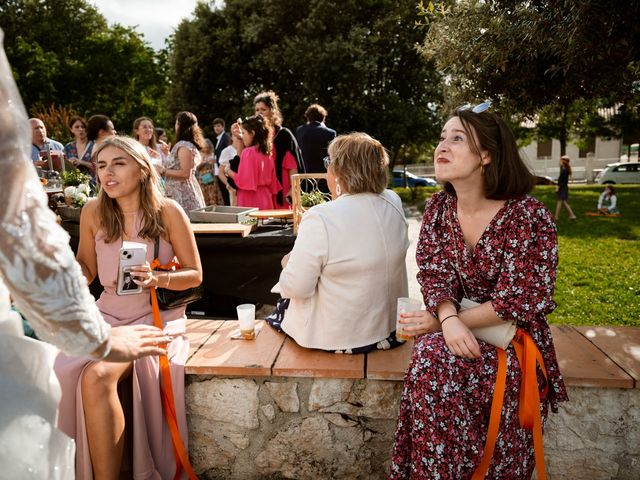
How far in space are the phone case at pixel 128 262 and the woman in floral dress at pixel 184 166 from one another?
11.4 ft

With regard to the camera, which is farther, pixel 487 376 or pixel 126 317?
pixel 126 317

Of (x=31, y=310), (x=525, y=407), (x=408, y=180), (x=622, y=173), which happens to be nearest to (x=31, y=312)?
(x=31, y=310)

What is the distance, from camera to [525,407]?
6.47ft

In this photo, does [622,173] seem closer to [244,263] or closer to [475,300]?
[244,263]

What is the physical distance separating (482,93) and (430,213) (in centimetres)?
160

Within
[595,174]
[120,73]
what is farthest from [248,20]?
[595,174]

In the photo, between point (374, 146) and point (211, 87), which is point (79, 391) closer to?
point (374, 146)

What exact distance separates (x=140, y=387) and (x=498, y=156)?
6.50 ft

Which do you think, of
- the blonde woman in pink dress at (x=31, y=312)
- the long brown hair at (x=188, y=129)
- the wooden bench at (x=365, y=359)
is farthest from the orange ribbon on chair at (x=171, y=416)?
the long brown hair at (x=188, y=129)

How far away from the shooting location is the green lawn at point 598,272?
5.02 meters

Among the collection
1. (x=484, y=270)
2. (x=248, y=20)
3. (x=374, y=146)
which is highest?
(x=248, y=20)

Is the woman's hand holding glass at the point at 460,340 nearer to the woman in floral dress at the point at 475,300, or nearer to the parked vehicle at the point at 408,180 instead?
the woman in floral dress at the point at 475,300

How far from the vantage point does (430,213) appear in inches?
92.8

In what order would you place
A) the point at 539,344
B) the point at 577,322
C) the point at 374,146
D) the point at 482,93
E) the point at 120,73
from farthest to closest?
the point at 120,73 < the point at 577,322 < the point at 482,93 < the point at 374,146 < the point at 539,344
